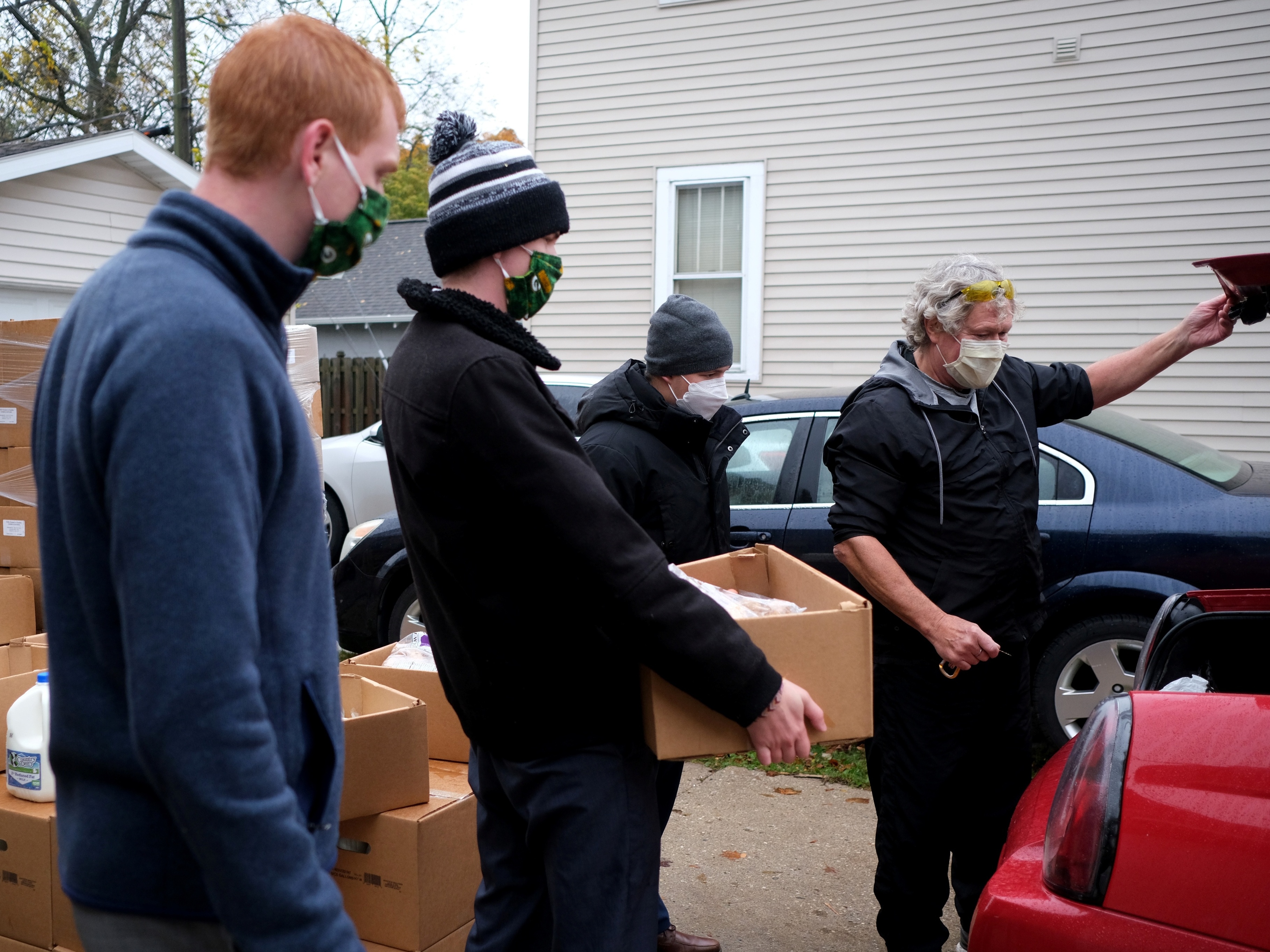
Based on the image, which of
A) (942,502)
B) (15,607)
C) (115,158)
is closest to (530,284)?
(942,502)

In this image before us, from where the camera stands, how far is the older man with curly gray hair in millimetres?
3027

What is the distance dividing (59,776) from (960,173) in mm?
9092

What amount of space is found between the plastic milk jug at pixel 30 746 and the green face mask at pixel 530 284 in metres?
1.83

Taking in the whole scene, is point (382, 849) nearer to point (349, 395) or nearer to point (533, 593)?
point (533, 593)

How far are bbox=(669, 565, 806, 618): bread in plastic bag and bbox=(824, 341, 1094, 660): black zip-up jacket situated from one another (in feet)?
2.66

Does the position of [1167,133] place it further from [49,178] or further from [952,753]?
[49,178]


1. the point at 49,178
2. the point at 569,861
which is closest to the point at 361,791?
the point at 569,861

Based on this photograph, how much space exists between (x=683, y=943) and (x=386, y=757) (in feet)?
3.90

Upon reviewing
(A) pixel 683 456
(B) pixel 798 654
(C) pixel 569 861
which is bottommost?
(C) pixel 569 861

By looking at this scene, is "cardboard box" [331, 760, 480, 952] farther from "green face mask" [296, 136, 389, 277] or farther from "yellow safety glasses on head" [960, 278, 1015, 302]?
"yellow safety glasses on head" [960, 278, 1015, 302]

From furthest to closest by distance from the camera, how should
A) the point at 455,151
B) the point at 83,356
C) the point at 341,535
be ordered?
the point at 341,535
the point at 455,151
the point at 83,356

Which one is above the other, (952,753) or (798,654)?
(798,654)

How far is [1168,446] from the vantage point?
513 cm

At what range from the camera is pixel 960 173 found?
30.0ft
